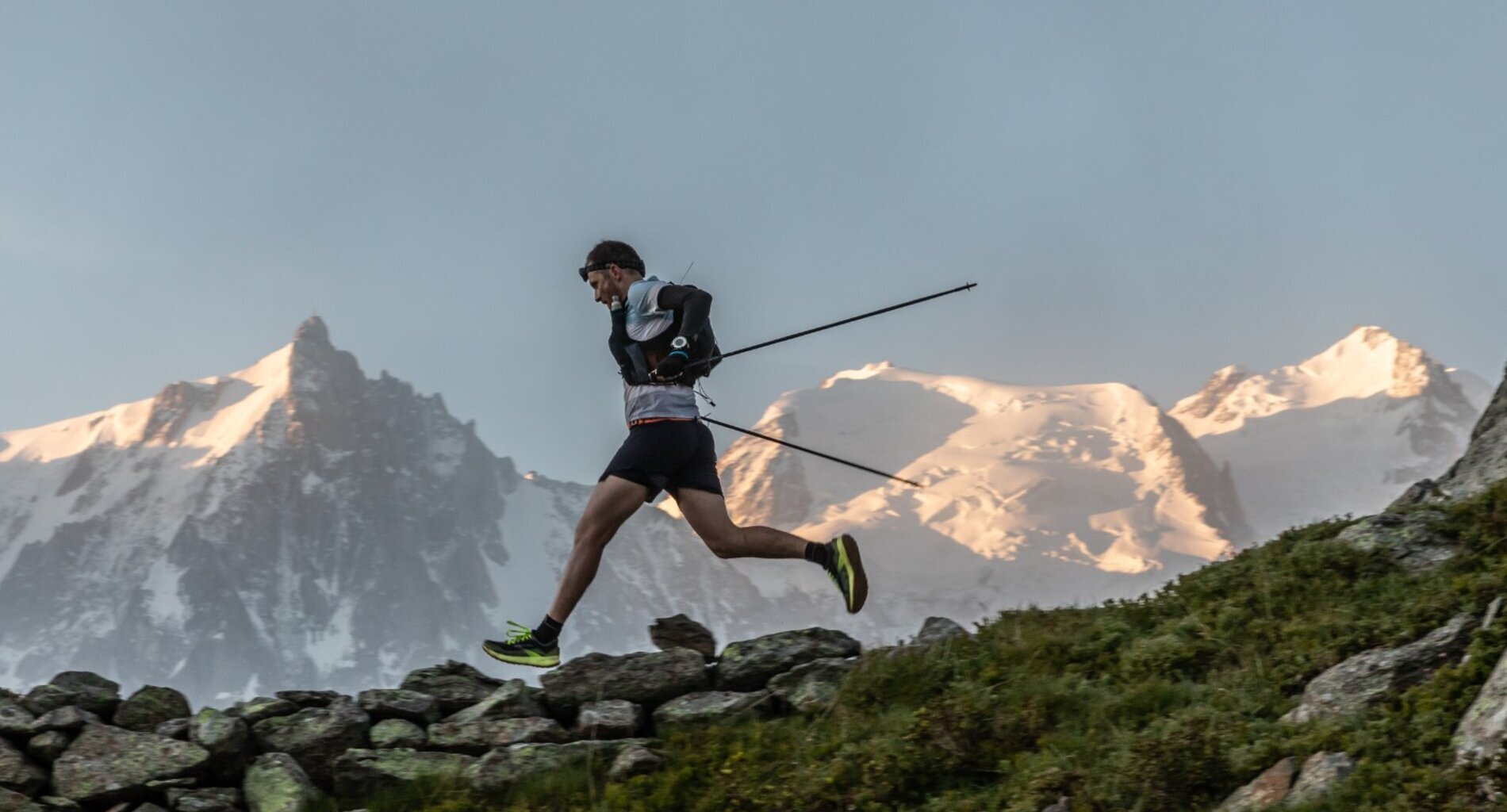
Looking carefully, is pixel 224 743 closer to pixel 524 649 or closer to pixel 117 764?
pixel 117 764

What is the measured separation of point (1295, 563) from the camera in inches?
445

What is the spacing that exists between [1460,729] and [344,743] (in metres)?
8.02

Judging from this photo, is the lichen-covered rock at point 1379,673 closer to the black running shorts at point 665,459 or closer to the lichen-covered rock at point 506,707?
the black running shorts at point 665,459

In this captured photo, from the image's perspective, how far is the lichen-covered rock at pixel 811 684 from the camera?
1091 cm

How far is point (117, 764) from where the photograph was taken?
1041cm

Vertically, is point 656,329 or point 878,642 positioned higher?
point 656,329

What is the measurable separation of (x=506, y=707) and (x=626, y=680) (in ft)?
3.31

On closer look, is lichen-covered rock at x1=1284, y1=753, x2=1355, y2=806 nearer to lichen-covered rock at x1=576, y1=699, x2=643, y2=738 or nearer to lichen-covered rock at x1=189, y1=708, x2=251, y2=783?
lichen-covered rock at x1=576, y1=699, x2=643, y2=738

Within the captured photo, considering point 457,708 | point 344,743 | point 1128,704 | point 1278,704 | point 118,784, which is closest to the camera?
point 1278,704

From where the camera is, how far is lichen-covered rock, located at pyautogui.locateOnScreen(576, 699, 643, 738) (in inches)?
434

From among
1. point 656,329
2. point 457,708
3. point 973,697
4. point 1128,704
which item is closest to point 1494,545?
point 1128,704

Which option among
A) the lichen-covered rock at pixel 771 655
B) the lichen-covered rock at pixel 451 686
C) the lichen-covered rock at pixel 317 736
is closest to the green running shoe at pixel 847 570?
the lichen-covered rock at pixel 771 655

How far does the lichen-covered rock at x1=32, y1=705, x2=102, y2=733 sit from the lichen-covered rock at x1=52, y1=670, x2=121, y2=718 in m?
0.56

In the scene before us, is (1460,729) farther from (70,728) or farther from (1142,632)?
(70,728)
